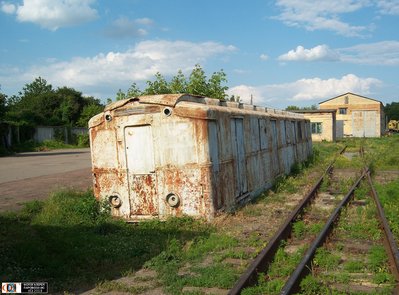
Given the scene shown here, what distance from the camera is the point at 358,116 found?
68000 millimetres

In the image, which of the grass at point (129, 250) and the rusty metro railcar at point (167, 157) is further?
the rusty metro railcar at point (167, 157)

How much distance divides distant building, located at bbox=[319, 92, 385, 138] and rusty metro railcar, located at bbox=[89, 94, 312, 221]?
57.1 metres

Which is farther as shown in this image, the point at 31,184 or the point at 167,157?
the point at 31,184

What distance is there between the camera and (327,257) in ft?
21.0

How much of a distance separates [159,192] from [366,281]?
5.01 m

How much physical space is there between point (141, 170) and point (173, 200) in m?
1.02

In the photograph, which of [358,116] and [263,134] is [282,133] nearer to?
[263,134]

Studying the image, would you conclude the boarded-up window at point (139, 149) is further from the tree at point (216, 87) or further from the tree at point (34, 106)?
the tree at point (34, 106)

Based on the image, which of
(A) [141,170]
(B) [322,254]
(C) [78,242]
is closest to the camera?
(B) [322,254]

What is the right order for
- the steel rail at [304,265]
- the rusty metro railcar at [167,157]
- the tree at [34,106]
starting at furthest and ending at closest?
the tree at [34,106] → the rusty metro railcar at [167,157] → the steel rail at [304,265]

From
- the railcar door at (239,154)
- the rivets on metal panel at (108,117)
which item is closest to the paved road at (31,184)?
the rivets on metal panel at (108,117)

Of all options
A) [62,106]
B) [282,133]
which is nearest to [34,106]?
[62,106]

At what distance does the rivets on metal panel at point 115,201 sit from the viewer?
392 inches

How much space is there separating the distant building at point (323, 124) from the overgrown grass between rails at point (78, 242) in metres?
41.9
